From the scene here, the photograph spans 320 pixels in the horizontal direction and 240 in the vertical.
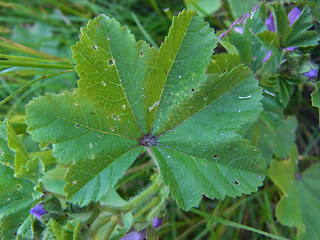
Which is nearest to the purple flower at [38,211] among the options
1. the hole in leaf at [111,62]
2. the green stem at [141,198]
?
the green stem at [141,198]

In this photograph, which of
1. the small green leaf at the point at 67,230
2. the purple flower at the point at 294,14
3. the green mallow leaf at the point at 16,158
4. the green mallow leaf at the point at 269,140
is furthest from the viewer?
the green mallow leaf at the point at 269,140

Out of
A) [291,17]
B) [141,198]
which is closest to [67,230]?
[141,198]

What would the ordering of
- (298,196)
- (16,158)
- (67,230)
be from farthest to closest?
(298,196) → (16,158) → (67,230)

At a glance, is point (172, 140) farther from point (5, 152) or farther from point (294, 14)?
point (294, 14)

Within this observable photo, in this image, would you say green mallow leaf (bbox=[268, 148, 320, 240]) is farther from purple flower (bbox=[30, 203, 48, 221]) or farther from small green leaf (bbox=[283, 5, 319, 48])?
purple flower (bbox=[30, 203, 48, 221])

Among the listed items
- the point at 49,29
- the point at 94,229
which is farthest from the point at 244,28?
the point at 49,29

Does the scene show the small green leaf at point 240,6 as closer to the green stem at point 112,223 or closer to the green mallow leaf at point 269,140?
the green mallow leaf at point 269,140
